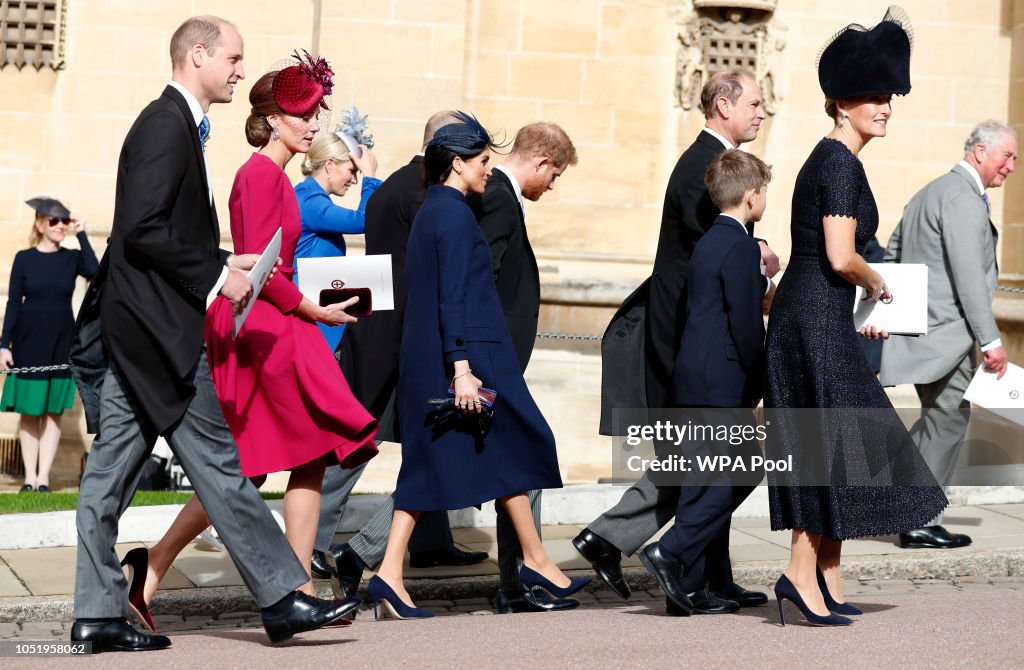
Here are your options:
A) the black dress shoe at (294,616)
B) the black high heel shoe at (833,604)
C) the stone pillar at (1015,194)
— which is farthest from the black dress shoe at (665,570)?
the stone pillar at (1015,194)

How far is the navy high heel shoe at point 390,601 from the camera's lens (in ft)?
18.7

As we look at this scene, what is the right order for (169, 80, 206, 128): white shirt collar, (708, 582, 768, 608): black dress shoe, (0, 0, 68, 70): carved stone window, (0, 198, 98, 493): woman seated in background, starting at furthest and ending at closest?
(0, 0, 68, 70): carved stone window
(0, 198, 98, 493): woman seated in background
(708, 582, 768, 608): black dress shoe
(169, 80, 206, 128): white shirt collar

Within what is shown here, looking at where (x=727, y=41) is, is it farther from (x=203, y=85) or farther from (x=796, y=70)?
(x=203, y=85)

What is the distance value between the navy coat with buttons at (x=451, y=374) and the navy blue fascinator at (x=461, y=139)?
149 mm

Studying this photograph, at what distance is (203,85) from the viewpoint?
5156 mm

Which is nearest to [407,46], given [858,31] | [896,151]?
[896,151]

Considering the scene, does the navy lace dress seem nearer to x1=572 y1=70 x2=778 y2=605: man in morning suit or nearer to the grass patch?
x1=572 y1=70 x2=778 y2=605: man in morning suit

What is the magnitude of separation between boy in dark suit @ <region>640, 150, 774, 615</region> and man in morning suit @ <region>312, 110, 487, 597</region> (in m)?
A: 1.25

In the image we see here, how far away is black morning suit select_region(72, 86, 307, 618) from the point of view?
4.91m

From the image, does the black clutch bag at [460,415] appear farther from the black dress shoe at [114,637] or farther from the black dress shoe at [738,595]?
the black dress shoe at [114,637]

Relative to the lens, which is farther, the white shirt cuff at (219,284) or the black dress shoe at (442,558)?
the black dress shoe at (442,558)

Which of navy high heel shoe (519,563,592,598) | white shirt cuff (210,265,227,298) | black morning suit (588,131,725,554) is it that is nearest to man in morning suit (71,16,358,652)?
white shirt cuff (210,265,227,298)

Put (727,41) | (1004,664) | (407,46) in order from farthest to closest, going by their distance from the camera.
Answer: (727,41), (407,46), (1004,664)

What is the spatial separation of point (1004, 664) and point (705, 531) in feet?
4.06
